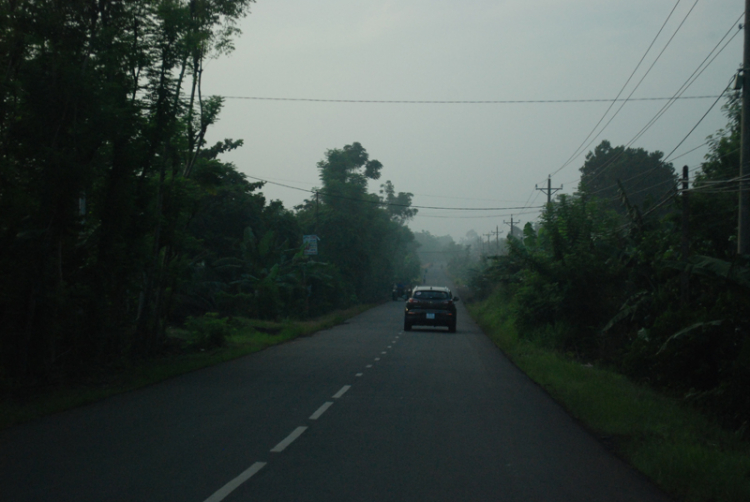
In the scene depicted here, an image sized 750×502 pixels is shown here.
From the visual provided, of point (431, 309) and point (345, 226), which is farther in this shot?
point (345, 226)

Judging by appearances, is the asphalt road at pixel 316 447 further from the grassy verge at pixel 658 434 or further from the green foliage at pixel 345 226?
the green foliage at pixel 345 226

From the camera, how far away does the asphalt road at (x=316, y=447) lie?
6387 millimetres

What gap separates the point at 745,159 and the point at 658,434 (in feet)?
23.3

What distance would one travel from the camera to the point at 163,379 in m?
14.3

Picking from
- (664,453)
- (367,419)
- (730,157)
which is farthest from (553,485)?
(730,157)

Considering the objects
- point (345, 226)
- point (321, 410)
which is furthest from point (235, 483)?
point (345, 226)

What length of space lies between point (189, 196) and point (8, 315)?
19.1ft

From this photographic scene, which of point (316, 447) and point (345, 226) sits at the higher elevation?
point (345, 226)

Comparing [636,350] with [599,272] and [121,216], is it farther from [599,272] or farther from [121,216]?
[121,216]

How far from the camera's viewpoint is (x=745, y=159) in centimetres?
1370

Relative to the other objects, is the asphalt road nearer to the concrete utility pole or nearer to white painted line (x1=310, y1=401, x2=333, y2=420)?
white painted line (x1=310, y1=401, x2=333, y2=420)

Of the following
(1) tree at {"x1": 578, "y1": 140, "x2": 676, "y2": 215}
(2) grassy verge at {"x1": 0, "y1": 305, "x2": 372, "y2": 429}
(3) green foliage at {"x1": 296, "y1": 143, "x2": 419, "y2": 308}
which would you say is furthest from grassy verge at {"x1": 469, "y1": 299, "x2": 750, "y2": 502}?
(1) tree at {"x1": 578, "y1": 140, "x2": 676, "y2": 215}

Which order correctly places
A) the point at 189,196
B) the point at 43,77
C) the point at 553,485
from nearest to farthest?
the point at 553,485 → the point at 43,77 → the point at 189,196

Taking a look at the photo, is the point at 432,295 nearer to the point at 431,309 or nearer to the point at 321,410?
the point at 431,309
